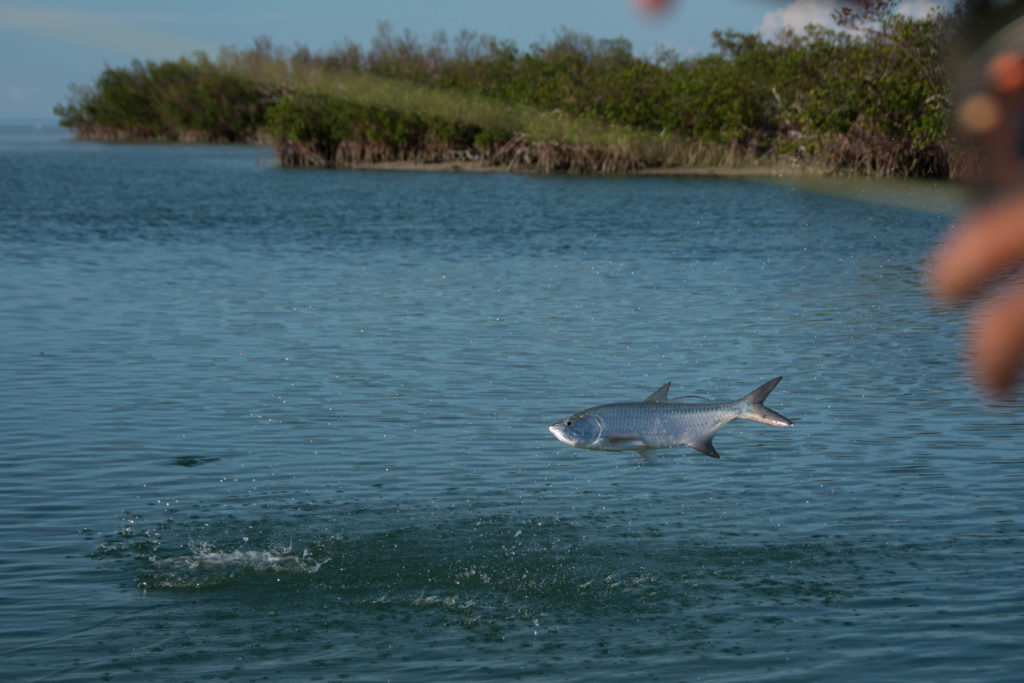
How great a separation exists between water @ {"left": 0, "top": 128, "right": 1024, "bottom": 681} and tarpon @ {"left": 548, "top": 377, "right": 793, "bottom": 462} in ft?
5.84

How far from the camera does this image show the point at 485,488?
12.6 metres

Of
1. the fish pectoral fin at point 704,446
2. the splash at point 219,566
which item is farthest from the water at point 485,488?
the fish pectoral fin at point 704,446

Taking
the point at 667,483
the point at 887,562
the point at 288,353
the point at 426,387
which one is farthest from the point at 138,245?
the point at 887,562

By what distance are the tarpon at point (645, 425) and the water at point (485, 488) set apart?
1779 millimetres

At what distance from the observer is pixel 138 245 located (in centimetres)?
4012

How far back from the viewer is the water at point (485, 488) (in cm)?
866

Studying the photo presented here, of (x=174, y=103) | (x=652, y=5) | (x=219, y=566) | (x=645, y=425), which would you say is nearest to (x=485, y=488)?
(x=219, y=566)

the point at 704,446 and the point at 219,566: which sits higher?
the point at 704,446

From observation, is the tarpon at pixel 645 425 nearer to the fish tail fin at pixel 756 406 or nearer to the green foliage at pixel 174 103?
the fish tail fin at pixel 756 406

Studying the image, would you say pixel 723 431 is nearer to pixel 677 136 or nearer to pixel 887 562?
pixel 887 562

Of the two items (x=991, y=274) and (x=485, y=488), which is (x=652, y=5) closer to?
(x=991, y=274)

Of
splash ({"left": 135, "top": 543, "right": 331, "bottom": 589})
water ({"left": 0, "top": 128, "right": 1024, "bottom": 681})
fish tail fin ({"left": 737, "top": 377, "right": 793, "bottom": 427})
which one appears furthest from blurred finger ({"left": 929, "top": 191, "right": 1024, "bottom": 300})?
splash ({"left": 135, "top": 543, "right": 331, "bottom": 589})

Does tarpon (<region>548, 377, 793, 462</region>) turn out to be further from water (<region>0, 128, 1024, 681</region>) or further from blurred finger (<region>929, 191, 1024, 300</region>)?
blurred finger (<region>929, 191, 1024, 300</region>)

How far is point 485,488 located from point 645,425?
5.57m
